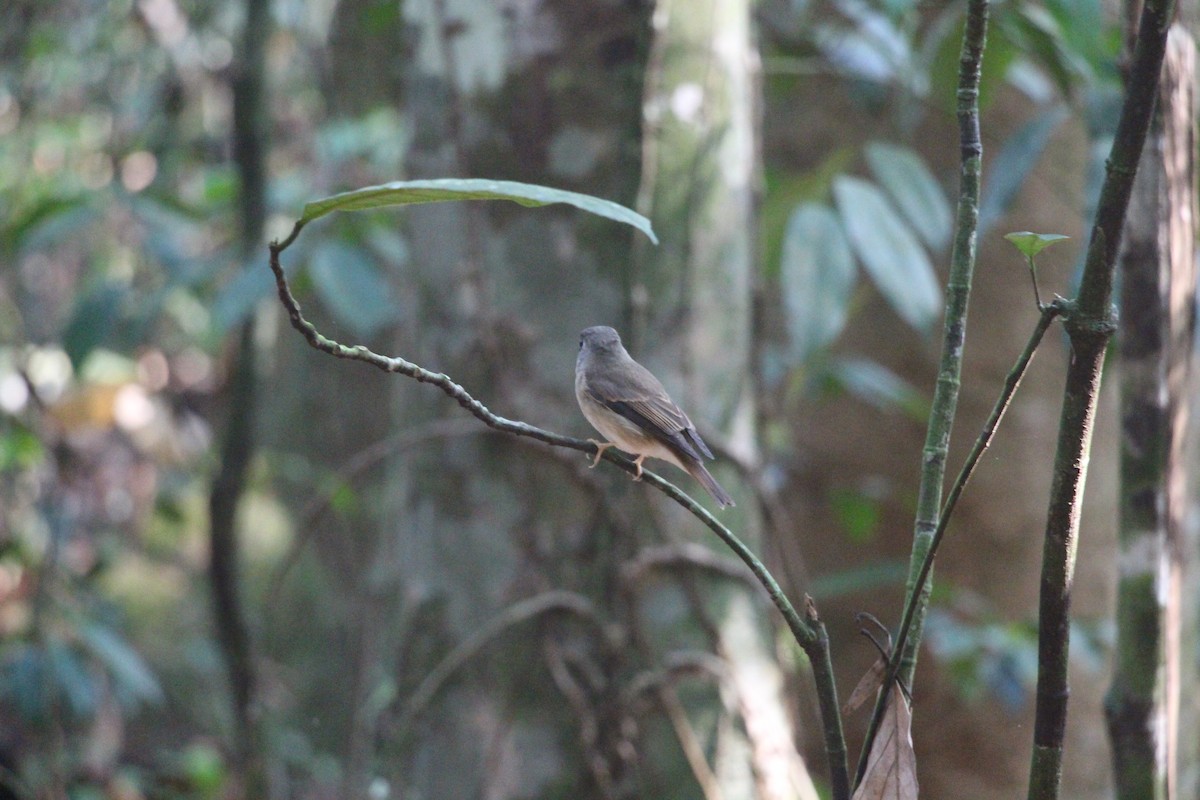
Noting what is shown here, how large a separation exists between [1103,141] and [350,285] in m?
1.90

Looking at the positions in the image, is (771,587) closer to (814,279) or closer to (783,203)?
(814,279)

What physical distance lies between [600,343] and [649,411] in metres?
0.13

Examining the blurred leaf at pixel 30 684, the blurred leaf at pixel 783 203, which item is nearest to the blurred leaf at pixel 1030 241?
the blurred leaf at pixel 783 203

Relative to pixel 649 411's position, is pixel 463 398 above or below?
above

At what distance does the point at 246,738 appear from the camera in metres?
3.41

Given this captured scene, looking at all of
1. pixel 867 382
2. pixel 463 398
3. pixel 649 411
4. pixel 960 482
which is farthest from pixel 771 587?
pixel 867 382

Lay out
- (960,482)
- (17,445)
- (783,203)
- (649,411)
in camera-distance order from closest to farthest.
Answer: (960,482)
(649,411)
(783,203)
(17,445)

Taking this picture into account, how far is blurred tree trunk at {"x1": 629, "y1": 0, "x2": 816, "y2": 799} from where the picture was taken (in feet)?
8.00

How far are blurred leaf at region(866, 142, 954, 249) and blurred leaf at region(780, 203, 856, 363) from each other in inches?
12.3

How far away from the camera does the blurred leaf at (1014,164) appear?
2994 mm

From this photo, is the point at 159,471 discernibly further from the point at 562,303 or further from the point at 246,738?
the point at 562,303

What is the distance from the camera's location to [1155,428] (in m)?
1.39

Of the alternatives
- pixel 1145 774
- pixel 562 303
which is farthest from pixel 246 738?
pixel 1145 774

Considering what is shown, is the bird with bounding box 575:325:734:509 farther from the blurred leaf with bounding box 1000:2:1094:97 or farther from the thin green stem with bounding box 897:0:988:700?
the blurred leaf with bounding box 1000:2:1094:97
